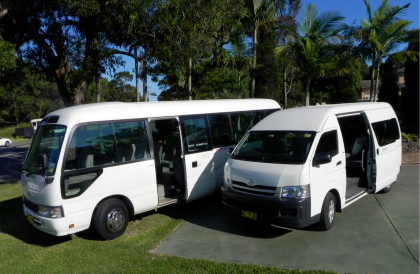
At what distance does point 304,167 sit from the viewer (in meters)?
5.62

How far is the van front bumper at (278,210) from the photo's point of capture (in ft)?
18.0

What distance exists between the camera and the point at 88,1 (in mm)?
9469

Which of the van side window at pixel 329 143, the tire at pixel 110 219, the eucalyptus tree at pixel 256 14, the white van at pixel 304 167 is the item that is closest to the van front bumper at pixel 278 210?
the white van at pixel 304 167

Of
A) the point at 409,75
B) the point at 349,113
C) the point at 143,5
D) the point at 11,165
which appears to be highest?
the point at 143,5

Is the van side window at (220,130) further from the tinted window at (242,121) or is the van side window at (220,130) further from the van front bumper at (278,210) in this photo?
the van front bumper at (278,210)

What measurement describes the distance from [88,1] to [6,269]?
691cm

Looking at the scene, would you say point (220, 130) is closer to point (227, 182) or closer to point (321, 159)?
point (227, 182)

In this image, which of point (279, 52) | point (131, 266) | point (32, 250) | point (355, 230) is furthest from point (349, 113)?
point (279, 52)

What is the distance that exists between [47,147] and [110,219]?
1.63m

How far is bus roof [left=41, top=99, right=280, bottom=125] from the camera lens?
242 inches

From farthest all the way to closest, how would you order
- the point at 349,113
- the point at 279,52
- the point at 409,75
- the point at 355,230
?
the point at 409,75
the point at 279,52
the point at 349,113
the point at 355,230

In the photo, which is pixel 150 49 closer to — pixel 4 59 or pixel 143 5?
Result: pixel 143 5

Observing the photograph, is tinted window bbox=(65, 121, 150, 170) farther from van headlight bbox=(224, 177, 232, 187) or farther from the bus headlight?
van headlight bbox=(224, 177, 232, 187)

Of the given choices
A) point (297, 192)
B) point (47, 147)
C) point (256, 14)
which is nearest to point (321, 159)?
point (297, 192)
